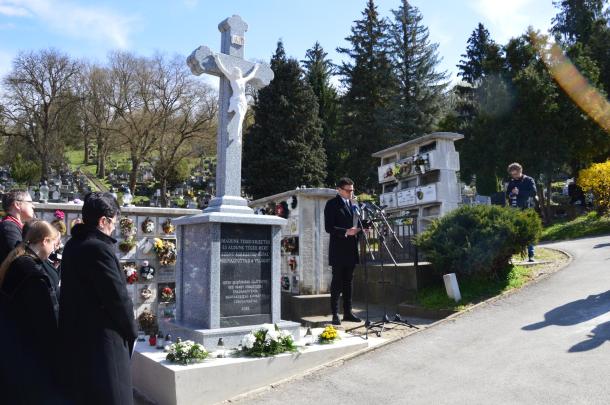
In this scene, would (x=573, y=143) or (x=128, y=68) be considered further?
(x=128, y=68)

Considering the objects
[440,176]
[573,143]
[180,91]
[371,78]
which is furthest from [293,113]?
[440,176]

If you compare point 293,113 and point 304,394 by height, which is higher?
point 293,113

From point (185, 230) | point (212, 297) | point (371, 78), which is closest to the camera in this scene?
point (212, 297)

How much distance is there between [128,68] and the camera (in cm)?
3778

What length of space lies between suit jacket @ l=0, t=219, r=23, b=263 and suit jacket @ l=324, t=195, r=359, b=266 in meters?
4.10

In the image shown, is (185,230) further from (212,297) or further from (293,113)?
(293,113)

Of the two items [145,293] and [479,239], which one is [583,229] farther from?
[145,293]

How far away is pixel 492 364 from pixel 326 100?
38581mm

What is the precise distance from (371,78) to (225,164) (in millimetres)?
31326

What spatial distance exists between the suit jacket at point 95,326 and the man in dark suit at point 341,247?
452 centimetres

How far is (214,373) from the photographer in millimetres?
5121

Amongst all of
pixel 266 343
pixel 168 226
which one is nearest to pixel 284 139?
pixel 168 226

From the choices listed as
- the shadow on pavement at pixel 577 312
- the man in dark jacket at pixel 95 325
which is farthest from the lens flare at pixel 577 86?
the man in dark jacket at pixel 95 325

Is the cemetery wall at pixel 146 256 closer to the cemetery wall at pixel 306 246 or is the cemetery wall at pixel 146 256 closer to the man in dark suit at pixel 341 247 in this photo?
the cemetery wall at pixel 306 246
